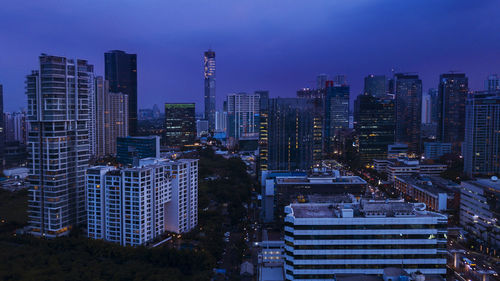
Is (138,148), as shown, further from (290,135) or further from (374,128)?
(374,128)

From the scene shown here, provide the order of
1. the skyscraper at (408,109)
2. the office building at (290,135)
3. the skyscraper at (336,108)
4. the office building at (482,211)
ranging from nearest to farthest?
the office building at (482,211) < the office building at (290,135) < the skyscraper at (408,109) < the skyscraper at (336,108)

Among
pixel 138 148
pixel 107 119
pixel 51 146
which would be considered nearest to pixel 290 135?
pixel 138 148

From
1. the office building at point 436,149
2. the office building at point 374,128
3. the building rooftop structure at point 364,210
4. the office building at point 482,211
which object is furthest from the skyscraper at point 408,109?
the building rooftop structure at point 364,210

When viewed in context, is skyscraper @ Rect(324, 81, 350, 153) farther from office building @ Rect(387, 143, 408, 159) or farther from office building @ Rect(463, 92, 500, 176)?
office building @ Rect(463, 92, 500, 176)

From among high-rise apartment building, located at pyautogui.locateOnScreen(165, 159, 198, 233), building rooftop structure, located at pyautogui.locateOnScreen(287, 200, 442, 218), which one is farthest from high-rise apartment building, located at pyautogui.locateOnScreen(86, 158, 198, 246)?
building rooftop structure, located at pyautogui.locateOnScreen(287, 200, 442, 218)

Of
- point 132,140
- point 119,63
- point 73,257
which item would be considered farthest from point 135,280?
point 119,63

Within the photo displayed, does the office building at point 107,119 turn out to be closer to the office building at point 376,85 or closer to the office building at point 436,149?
the office building at point 436,149
